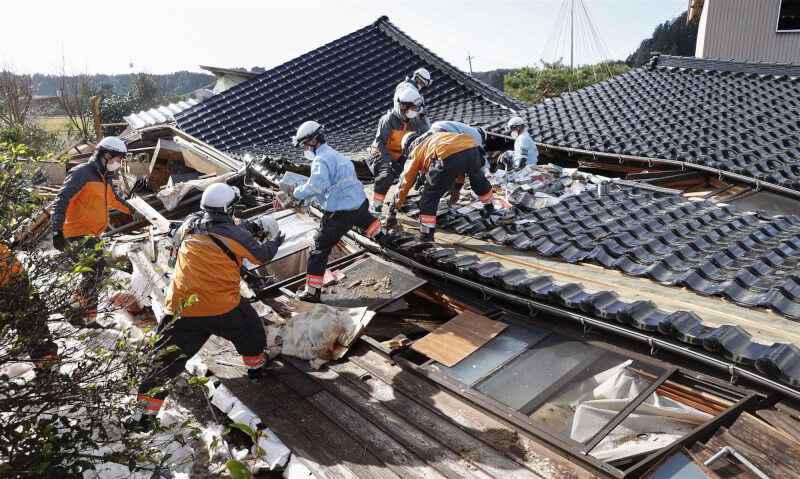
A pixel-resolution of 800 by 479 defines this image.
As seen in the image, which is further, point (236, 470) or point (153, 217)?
point (153, 217)

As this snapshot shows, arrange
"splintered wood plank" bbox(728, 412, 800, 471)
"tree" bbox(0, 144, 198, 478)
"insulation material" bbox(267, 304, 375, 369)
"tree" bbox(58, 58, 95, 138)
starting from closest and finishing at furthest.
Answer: "tree" bbox(0, 144, 198, 478) < "splintered wood plank" bbox(728, 412, 800, 471) < "insulation material" bbox(267, 304, 375, 369) < "tree" bbox(58, 58, 95, 138)

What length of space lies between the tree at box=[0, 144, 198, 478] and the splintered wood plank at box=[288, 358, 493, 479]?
5.17 ft

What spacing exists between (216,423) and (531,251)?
3761mm

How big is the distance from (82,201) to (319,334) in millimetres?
3748

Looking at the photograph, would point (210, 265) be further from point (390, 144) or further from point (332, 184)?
point (390, 144)

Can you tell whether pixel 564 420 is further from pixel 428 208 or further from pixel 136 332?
pixel 136 332

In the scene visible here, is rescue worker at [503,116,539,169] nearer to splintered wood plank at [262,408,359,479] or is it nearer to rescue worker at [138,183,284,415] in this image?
rescue worker at [138,183,284,415]

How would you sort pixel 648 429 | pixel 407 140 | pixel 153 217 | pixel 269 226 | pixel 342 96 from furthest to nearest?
pixel 342 96, pixel 153 217, pixel 407 140, pixel 269 226, pixel 648 429

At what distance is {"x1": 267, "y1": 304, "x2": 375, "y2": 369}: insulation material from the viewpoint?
503 cm

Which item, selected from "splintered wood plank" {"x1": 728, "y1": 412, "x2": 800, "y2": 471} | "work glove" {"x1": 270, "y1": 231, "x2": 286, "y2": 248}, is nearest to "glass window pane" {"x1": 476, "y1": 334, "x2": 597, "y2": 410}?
"splintered wood plank" {"x1": 728, "y1": 412, "x2": 800, "y2": 471}

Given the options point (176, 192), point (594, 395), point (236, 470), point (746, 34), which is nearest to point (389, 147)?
point (176, 192)

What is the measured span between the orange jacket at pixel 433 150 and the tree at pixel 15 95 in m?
24.2

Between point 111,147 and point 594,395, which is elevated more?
point 111,147

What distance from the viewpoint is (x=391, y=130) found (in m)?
7.78
